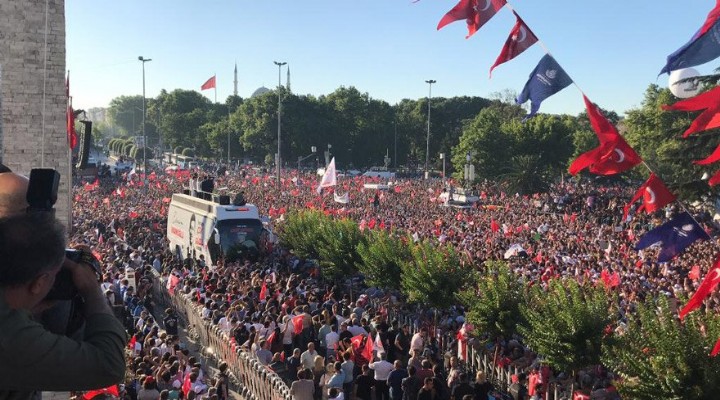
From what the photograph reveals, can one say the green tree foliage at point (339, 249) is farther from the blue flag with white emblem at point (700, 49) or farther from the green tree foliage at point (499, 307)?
the blue flag with white emblem at point (700, 49)

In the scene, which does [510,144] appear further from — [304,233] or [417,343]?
[417,343]

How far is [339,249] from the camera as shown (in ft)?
72.6

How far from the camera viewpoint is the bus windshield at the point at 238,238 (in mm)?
23844

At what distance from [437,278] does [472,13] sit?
8.13 metres

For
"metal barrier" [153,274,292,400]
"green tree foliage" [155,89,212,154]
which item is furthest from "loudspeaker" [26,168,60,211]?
"green tree foliage" [155,89,212,154]

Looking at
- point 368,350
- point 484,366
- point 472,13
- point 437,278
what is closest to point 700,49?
point 472,13

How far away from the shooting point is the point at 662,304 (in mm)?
9055

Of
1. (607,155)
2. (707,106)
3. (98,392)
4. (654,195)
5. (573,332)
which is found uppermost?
(707,106)

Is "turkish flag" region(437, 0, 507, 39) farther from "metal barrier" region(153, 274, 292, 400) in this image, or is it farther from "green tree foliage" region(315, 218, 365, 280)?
"green tree foliage" region(315, 218, 365, 280)

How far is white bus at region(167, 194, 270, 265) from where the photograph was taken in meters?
23.9

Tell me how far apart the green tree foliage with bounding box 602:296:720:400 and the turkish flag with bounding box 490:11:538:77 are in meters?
3.98

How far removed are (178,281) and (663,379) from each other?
15560 millimetres

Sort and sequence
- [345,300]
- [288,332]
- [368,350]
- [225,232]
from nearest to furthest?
1. [368,350]
2. [288,332]
3. [345,300]
4. [225,232]

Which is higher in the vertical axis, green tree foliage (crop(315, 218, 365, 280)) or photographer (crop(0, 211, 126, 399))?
photographer (crop(0, 211, 126, 399))
